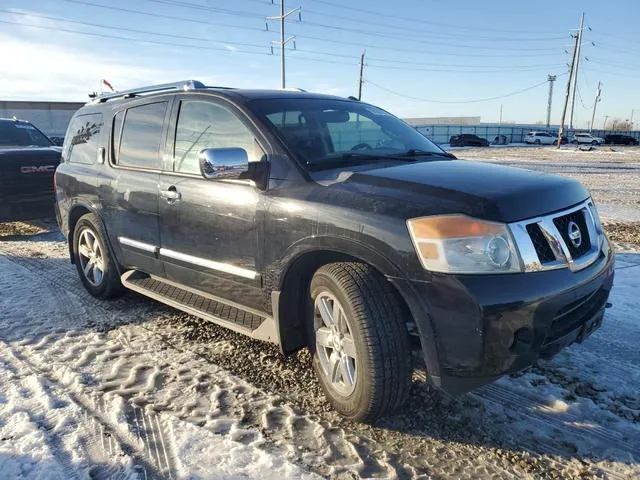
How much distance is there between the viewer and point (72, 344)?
3.94 metres

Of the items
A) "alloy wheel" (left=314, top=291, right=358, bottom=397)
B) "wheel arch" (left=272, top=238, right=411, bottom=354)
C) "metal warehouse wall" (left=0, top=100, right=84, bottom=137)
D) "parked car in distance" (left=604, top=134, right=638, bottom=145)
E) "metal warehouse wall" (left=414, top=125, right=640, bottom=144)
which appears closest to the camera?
"wheel arch" (left=272, top=238, right=411, bottom=354)

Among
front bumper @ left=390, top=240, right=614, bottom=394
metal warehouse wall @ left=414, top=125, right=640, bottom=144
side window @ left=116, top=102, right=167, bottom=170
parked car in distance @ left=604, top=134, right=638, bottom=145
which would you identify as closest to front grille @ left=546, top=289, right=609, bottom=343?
front bumper @ left=390, top=240, right=614, bottom=394

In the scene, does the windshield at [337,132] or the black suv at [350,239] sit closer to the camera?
the black suv at [350,239]

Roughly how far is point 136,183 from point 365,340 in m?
2.53

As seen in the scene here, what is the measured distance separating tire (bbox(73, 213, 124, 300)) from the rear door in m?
0.21

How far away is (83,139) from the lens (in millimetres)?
5234

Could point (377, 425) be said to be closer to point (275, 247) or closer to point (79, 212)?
point (275, 247)

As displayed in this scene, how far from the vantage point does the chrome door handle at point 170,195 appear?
3.78 m

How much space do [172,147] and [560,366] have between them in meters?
3.16

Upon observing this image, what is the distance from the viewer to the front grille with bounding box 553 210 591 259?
8.83ft

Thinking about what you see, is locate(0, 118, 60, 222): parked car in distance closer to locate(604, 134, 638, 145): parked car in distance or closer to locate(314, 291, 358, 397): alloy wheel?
locate(314, 291, 358, 397): alloy wheel

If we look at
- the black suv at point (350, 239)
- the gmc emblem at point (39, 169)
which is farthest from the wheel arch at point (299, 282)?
the gmc emblem at point (39, 169)

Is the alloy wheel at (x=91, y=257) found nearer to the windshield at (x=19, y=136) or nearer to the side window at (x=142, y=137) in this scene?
the side window at (x=142, y=137)

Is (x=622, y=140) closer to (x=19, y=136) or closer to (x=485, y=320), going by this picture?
(x=19, y=136)
